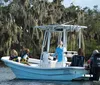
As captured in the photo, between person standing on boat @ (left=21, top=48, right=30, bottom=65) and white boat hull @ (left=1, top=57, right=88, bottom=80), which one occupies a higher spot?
person standing on boat @ (left=21, top=48, right=30, bottom=65)

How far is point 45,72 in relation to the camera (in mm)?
25156

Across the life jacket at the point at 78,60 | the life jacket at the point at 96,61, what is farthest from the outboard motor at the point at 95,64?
the life jacket at the point at 78,60

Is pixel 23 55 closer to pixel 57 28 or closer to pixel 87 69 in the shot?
pixel 57 28

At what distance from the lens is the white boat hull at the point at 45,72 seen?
80.2ft

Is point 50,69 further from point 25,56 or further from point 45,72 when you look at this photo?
point 25,56

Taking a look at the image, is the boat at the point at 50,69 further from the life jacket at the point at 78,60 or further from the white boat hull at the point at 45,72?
the life jacket at the point at 78,60

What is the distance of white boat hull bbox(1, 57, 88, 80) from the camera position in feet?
80.2

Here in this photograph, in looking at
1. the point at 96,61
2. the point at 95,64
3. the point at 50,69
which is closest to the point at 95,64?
the point at 95,64

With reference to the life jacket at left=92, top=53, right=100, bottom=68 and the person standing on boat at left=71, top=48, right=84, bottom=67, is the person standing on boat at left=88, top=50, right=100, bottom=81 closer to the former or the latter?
the life jacket at left=92, top=53, right=100, bottom=68

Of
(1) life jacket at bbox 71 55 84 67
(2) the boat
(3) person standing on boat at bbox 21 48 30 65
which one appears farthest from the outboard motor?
(3) person standing on boat at bbox 21 48 30 65

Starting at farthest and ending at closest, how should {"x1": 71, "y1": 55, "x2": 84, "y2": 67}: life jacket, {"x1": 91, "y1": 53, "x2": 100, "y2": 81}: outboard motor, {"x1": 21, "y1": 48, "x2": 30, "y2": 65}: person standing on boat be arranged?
1. {"x1": 21, "y1": 48, "x2": 30, "y2": 65}: person standing on boat
2. {"x1": 71, "y1": 55, "x2": 84, "y2": 67}: life jacket
3. {"x1": 91, "y1": 53, "x2": 100, "y2": 81}: outboard motor

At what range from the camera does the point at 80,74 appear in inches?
962

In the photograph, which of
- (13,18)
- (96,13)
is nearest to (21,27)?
(13,18)

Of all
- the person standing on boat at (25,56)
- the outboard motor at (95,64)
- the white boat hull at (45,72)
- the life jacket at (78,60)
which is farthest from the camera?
the person standing on boat at (25,56)
